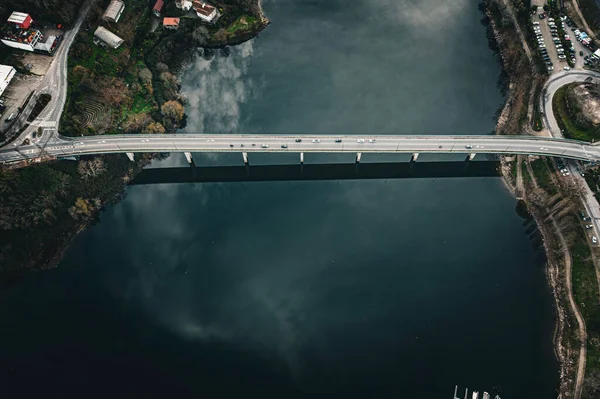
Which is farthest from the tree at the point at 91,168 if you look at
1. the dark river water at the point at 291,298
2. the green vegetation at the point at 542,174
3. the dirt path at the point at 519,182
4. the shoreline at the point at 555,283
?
the green vegetation at the point at 542,174

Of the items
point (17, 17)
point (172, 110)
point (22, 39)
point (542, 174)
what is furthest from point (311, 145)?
point (17, 17)

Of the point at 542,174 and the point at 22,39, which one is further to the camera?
the point at 22,39

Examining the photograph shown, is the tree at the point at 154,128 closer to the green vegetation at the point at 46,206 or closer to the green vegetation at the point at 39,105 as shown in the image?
the green vegetation at the point at 46,206

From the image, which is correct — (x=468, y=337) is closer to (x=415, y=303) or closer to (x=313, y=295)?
(x=415, y=303)

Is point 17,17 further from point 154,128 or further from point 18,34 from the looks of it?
point 154,128

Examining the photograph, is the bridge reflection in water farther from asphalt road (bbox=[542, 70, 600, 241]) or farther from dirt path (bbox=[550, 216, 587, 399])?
dirt path (bbox=[550, 216, 587, 399])

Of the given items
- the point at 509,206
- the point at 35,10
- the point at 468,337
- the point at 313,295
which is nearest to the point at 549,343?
the point at 468,337
